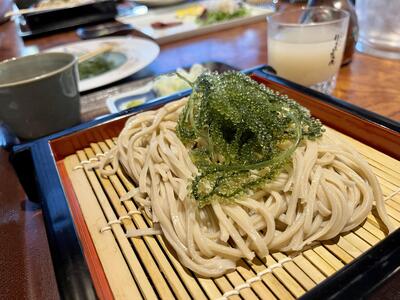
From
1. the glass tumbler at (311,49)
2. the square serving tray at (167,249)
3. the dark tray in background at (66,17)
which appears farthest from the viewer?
the dark tray in background at (66,17)

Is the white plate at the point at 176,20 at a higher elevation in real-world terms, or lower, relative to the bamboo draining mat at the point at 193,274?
higher

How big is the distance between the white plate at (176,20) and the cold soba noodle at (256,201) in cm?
158

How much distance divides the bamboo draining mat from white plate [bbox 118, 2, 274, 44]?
1.71 meters

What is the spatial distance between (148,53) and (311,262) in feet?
4.89

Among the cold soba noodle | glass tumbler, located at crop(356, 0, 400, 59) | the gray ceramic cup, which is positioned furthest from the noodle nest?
glass tumbler, located at crop(356, 0, 400, 59)

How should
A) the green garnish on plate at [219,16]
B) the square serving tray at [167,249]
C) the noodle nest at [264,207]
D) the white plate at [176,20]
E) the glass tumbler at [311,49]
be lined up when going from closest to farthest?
1. the square serving tray at [167,249]
2. the noodle nest at [264,207]
3. the glass tumbler at [311,49]
4. the white plate at [176,20]
5. the green garnish on plate at [219,16]

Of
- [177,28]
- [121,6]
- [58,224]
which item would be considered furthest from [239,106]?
[121,6]

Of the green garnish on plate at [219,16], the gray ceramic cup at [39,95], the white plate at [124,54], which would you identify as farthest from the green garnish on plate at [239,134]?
the green garnish on plate at [219,16]

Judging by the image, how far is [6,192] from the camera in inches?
43.0

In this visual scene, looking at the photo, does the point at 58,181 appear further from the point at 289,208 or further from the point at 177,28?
the point at 177,28

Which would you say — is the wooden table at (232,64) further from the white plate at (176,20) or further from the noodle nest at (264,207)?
the noodle nest at (264,207)

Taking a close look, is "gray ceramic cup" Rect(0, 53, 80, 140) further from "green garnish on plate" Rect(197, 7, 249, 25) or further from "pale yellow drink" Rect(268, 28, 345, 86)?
"green garnish on plate" Rect(197, 7, 249, 25)

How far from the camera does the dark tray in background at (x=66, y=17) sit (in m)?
2.86

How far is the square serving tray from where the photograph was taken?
54cm
